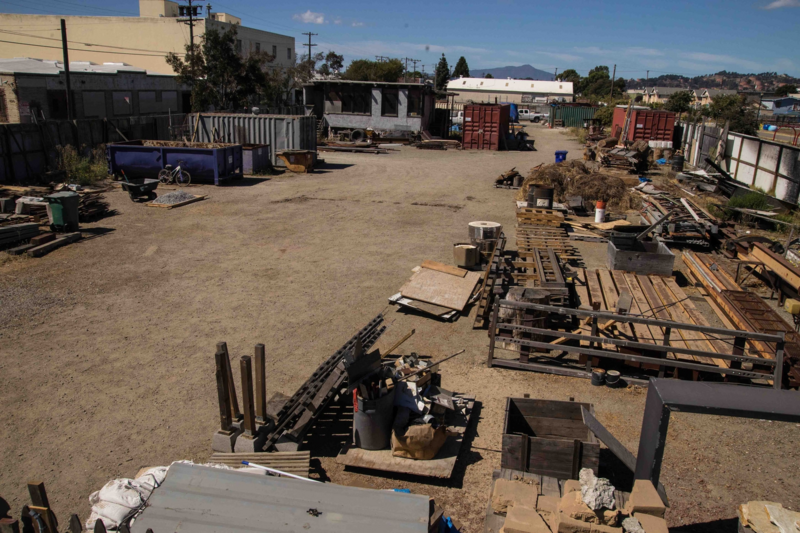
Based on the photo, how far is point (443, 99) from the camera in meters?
75.8

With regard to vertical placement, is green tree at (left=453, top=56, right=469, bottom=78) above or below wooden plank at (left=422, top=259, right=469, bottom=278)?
above

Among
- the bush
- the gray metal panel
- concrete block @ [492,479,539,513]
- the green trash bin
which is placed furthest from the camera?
the bush

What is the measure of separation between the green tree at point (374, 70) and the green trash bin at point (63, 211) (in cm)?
6273

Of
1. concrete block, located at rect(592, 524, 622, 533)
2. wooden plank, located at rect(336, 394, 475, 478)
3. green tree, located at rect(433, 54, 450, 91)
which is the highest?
green tree, located at rect(433, 54, 450, 91)

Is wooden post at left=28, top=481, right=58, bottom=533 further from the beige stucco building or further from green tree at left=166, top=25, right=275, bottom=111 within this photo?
the beige stucco building

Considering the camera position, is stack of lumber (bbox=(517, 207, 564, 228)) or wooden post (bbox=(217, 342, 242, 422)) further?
stack of lumber (bbox=(517, 207, 564, 228))

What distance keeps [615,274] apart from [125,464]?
9078mm

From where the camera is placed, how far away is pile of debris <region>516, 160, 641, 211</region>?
1869 cm

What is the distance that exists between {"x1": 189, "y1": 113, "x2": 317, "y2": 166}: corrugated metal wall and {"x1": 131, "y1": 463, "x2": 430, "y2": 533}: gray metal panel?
845 inches

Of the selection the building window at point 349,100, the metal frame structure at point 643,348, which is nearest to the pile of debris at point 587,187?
A: the metal frame structure at point 643,348

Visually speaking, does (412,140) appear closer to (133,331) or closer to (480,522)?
(133,331)

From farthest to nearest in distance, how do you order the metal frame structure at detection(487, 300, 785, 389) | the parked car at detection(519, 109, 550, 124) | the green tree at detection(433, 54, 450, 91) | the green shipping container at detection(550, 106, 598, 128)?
the green tree at detection(433, 54, 450, 91), the parked car at detection(519, 109, 550, 124), the green shipping container at detection(550, 106, 598, 128), the metal frame structure at detection(487, 300, 785, 389)

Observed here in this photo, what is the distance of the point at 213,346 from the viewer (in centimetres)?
829

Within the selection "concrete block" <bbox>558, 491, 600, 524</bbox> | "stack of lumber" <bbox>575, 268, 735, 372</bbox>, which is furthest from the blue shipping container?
"concrete block" <bbox>558, 491, 600, 524</bbox>
